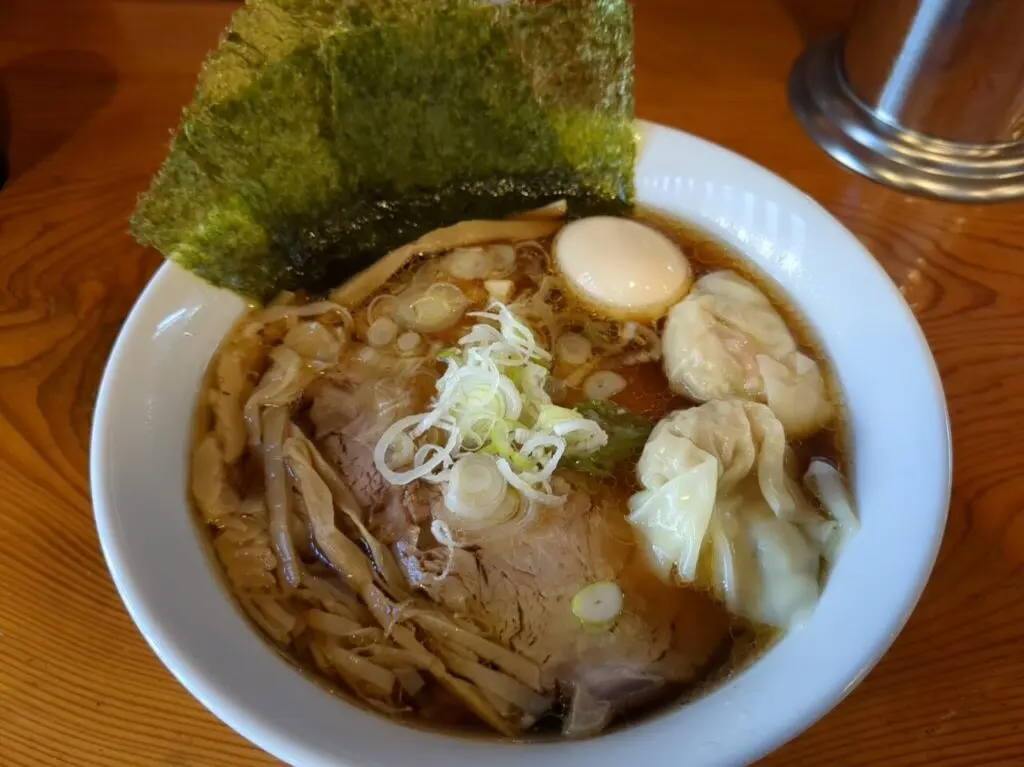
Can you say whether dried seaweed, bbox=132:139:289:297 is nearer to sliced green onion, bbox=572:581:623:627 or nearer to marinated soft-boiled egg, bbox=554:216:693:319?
marinated soft-boiled egg, bbox=554:216:693:319

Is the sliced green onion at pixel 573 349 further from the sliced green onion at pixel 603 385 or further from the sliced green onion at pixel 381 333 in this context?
the sliced green onion at pixel 381 333

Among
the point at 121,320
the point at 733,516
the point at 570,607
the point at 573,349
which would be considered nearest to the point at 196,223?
the point at 121,320

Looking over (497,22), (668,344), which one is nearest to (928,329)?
(668,344)

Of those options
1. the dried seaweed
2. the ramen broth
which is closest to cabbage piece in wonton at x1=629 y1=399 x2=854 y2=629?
the ramen broth

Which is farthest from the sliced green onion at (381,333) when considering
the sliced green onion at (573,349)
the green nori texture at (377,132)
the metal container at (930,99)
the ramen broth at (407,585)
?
the metal container at (930,99)

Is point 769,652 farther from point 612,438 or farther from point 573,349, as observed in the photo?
point 573,349

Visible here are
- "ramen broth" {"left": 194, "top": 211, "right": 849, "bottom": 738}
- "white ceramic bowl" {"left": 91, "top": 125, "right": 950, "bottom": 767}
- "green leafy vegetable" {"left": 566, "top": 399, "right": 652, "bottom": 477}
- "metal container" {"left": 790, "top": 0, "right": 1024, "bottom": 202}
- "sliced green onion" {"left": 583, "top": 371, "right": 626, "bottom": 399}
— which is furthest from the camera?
"metal container" {"left": 790, "top": 0, "right": 1024, "bottom": 202}

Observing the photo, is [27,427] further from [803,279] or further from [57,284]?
[803,279]

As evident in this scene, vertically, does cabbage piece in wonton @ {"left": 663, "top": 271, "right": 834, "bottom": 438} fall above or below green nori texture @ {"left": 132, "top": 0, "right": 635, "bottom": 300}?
below
